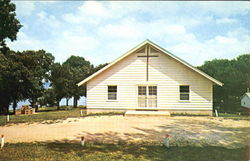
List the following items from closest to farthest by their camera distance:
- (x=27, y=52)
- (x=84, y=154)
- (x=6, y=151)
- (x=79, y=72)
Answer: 1. (x=84, y=154)
2. (x=6, y=151)
3. (x=27, y=52)
4. (x=79, y=72)

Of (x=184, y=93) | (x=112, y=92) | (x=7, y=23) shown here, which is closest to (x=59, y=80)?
(x=112, y=92)

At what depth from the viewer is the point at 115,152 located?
17.6 feet

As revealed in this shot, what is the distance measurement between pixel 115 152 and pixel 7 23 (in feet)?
25.2

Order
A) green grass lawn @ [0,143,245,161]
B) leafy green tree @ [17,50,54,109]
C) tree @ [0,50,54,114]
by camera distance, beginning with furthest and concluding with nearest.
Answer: leafy green tree @ [17,50,54,109], tree @ [0,50,54,114], green grass lawn @ [0,143,245,161]

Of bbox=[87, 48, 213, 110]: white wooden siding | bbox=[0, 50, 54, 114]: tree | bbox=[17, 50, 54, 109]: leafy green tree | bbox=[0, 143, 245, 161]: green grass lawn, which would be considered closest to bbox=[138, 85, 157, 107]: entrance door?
bbox=[87, 48, 213, 110]: white wooden siding

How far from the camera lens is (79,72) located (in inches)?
1180

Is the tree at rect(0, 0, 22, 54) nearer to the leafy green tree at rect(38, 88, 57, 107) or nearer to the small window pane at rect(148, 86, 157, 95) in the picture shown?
the small window pane at rect(148, 86, 157, 95)

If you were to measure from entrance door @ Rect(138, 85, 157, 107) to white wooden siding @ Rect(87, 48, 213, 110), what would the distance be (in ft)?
1.26

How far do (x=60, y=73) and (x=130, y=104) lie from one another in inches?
668

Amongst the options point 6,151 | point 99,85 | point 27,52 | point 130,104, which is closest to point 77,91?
point 27,52

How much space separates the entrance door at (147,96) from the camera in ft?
44.9

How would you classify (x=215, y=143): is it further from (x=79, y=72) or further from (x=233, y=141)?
(x=79, y=72)

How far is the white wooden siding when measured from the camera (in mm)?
13250

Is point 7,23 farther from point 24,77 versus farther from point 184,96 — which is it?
point 24,77
